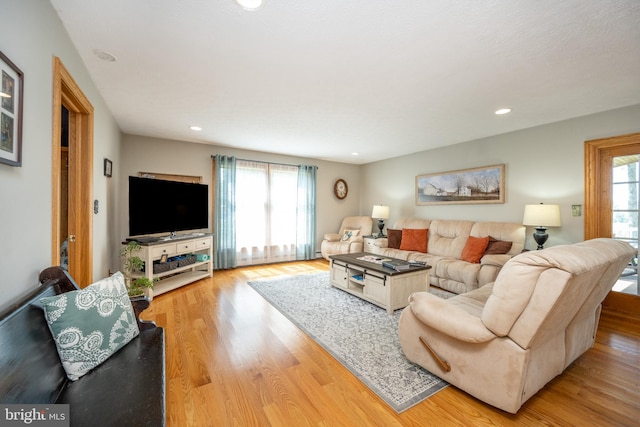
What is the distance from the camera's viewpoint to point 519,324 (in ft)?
4.49

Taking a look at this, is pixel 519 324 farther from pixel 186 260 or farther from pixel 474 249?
pixel 186 260

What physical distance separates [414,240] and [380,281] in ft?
6.19

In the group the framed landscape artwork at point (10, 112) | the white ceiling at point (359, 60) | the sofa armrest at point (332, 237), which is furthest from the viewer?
the sofa armrest at point (332, 237)

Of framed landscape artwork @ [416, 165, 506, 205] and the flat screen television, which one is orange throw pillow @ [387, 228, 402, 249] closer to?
framed landscape artwork @ [416, 165, 506, 205]

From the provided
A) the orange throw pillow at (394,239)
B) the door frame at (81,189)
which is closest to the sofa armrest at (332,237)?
the orange throw pillow at (394,239)

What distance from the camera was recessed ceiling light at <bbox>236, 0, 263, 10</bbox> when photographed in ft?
4.74

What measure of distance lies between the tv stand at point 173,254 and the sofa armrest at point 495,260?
4104mm

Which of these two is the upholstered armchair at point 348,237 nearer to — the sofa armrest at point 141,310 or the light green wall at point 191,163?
the light green wall at point 191,163

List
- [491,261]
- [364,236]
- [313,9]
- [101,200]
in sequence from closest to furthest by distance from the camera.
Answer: [313,9] → [101,200] → [491,261] → [364,236]

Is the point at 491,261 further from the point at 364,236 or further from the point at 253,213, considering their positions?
the point at 253,213

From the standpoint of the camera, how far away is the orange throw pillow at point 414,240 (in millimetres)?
4492

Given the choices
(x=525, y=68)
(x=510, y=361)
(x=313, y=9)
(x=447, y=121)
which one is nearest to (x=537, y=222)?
(x=447, y=121)

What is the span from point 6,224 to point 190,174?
12.2ft

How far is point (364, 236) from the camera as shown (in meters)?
5.68
